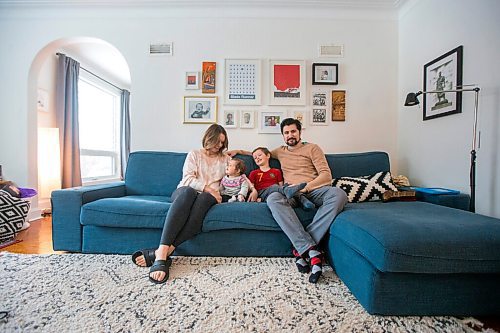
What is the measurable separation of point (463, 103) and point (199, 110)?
2.31m

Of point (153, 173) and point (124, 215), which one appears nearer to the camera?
point (124, 215)

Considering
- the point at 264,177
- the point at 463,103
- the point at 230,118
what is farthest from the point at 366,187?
the point at 230,118

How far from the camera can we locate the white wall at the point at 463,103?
1826 mm

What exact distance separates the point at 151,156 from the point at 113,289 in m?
1.43

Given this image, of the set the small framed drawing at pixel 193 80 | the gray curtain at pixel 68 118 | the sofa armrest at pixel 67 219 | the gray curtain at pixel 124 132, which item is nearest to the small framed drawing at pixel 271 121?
the small framed drawing at pixel 193 80

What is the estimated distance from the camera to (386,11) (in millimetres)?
2938

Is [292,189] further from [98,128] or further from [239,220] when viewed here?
[98,128]

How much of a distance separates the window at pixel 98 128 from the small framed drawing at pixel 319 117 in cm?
394

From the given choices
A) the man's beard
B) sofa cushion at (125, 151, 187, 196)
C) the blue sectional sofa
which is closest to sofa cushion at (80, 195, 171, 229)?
the blue sectional sofa

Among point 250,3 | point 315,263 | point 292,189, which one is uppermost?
point 250,3

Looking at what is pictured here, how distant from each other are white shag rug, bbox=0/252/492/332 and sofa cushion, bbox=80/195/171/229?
0.88 ft

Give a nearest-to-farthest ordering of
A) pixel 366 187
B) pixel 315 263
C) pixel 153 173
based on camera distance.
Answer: pixel 315 263 → pixel 366 187 → pixel 153 173

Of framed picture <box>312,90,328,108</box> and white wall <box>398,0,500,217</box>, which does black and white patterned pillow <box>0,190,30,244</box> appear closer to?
framed picture <box>312,90,328,108</box>

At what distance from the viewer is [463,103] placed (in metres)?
2.05
